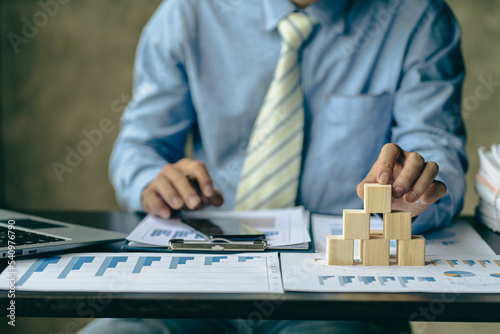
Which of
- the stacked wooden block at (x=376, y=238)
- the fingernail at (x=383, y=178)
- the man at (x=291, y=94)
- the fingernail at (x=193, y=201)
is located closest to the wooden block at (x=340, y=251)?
the stacked wooden block at (x=376, y=238)

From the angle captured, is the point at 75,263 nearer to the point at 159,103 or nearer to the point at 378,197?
the point at 378,197

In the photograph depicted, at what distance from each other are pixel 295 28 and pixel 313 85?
5.9 inches

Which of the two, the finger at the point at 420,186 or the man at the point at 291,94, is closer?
the finger at the point at 420,186

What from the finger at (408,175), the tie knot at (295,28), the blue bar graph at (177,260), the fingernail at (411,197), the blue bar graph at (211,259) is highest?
the tie knot at (295,28)

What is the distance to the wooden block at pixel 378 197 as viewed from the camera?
703 millimetres

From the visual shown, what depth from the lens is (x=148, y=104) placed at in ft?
4.35

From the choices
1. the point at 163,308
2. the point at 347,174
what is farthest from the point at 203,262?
the point at 347,174

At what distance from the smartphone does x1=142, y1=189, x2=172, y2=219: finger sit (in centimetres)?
5

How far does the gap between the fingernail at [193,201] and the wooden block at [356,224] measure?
34 centimetres

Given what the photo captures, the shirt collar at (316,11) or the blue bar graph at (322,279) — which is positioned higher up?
the shirt collar at (316,11)

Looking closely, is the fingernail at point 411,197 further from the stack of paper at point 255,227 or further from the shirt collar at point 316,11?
the shirt collar at point 316,11

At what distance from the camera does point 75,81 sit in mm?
1986

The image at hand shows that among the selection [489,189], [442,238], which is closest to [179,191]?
[442,238]

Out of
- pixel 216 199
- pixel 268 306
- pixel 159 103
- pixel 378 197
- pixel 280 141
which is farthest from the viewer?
pixel 159 103
